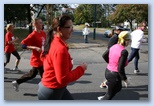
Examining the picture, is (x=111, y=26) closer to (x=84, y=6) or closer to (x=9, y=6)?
(x=84, y=6)

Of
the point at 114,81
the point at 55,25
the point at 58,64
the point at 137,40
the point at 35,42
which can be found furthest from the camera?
the point at 137,40

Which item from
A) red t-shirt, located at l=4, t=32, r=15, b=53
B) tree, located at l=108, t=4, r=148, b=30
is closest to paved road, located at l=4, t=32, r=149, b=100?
red t-shirt, located at l=4, t=32, r=15, b=53

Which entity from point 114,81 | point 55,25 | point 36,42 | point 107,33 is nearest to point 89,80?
point 107,33

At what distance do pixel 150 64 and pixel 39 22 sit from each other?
1.65m

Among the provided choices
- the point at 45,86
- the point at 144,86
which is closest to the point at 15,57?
the point at 144,86

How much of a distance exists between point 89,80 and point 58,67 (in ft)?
8.38

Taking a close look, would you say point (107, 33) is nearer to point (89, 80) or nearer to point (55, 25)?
point (89, 80)

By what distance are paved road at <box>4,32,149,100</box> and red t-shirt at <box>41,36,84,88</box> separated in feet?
5.14

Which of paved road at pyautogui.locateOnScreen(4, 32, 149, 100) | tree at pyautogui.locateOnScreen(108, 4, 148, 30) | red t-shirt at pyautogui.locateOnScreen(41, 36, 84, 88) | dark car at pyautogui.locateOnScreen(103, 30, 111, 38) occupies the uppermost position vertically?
tree at pyautogui.locateOnScreen(108, 4, 148, 30)

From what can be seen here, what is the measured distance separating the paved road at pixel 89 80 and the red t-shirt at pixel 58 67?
5.14ft

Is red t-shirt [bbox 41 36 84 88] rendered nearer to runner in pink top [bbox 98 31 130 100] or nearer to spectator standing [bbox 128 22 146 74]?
runner in pink top [bbox 98 31 130 100]

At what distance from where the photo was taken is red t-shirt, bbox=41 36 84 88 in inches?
68.6

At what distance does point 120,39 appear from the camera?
8.95 ft

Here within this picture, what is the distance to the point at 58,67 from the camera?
174 cm
